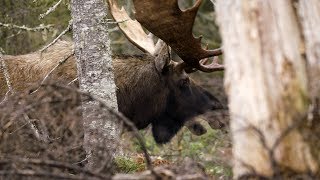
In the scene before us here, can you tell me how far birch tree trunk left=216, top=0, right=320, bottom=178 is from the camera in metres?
4.17

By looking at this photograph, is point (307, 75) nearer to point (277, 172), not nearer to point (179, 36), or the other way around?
point (277, 172)

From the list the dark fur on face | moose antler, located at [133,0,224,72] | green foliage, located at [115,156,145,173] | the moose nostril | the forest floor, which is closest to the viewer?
the forest floor

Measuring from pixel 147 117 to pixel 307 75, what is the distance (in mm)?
4241

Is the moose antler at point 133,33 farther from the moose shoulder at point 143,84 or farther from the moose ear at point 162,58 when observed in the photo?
the moose ear at point 162,58

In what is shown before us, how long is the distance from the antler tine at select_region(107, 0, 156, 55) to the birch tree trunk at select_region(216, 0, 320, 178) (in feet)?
13.9

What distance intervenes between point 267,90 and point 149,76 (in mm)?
4193

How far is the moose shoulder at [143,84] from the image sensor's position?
805 cm

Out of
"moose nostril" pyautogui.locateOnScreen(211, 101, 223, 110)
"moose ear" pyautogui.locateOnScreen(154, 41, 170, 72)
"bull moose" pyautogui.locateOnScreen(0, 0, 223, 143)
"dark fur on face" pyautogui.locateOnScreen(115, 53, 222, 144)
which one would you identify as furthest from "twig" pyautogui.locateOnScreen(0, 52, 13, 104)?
"moose nostril" pyautogui.locateOnScreen(211, 101, 223, 110)

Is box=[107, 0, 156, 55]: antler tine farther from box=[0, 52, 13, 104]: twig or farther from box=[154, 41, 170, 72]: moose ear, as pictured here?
box=[0, 52, 13, 104]: twig

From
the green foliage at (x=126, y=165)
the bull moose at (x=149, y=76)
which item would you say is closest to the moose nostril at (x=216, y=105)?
the bull moose at (x=149, y=76)

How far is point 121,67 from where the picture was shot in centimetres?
834

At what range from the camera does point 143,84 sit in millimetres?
8375

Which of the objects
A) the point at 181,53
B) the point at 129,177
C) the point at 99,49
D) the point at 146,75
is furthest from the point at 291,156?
the point at 146,75

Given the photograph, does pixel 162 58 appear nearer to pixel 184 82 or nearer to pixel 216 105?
pixel 184 82
